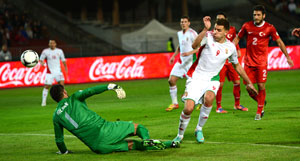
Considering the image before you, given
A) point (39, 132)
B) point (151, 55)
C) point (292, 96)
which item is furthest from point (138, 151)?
point (151, 55)

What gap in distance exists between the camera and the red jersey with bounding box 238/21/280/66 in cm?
1263

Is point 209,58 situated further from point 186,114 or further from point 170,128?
point 170,128

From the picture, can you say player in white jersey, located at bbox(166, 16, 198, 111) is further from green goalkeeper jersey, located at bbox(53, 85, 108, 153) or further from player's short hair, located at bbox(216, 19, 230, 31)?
green goalkeeper jersey, located at bbox(53, 85, 108, 153)

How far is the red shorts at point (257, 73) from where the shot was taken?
12.7 meters

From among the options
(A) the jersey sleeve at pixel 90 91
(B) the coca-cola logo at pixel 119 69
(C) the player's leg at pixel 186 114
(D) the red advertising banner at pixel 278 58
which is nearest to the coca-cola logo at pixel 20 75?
(B) the coca-cola logo at pixel 119 69

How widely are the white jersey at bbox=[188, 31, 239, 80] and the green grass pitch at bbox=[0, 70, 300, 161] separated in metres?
1.25

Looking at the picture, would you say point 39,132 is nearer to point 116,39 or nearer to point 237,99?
point 237,99

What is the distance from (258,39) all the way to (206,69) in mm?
3425

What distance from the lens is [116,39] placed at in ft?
130

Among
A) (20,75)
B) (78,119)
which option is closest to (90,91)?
(78,119)

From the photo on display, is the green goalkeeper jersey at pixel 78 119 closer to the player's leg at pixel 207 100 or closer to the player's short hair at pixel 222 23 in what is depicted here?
the player's leg at pixel 207 100

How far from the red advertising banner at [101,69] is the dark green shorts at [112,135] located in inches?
615

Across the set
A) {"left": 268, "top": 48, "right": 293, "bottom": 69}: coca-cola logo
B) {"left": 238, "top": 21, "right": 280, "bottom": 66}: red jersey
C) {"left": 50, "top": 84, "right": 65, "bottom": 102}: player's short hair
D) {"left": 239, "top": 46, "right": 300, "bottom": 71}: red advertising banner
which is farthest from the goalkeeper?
{"left": 268, "top": 48, "right": 293, "bottom": 69}: coca-cola logo

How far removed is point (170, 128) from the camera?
11.8 metres
